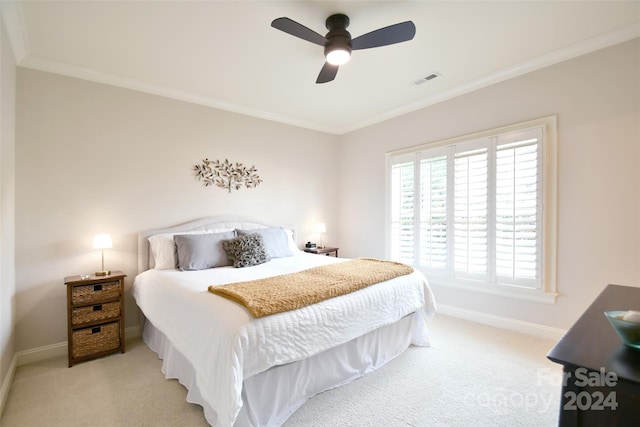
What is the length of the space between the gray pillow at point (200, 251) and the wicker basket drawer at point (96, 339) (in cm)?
82

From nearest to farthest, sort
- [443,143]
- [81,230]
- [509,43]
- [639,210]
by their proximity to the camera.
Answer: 1. [639,210]
2. [509,43]
3. [81,230]
4. [443,143]

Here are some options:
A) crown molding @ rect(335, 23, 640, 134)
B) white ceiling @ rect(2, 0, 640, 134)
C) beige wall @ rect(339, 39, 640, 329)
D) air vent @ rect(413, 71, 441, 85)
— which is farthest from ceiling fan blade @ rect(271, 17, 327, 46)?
crown molding @ rect(335, 23, 640, 134)

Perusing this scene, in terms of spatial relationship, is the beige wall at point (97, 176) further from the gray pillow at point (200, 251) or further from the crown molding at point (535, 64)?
the crown molding at point (535, 64)

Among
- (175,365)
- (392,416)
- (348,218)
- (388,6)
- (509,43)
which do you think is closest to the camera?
(392,416)

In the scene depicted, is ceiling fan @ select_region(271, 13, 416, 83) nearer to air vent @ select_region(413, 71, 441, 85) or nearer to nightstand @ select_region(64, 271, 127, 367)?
air vent @ select_region(413, 71, 441, 85)

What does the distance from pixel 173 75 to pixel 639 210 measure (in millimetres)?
4566

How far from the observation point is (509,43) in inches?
103

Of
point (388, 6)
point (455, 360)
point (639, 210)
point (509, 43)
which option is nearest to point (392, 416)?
point (455, 360)

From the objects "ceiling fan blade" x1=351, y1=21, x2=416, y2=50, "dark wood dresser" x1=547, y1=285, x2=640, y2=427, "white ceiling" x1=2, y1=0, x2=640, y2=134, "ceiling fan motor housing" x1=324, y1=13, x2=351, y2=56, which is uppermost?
"white ceiling" x1=2, y1=0, x2=640, y2=134

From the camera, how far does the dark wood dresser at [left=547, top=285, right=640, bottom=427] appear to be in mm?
755

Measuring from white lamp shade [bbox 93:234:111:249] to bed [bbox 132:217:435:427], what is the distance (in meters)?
0.39

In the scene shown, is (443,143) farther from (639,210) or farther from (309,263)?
(309,263)

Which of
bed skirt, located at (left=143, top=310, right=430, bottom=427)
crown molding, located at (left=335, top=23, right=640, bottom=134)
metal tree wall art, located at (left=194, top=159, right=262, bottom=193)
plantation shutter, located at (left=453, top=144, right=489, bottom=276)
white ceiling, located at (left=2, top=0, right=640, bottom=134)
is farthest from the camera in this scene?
metal tree wall art, located at (left=194, top=159, right=262, bottom=193)

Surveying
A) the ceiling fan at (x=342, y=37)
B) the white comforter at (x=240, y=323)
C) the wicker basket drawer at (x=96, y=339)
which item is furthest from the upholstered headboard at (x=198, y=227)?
the ceiling fan at (x=342, y=37)
